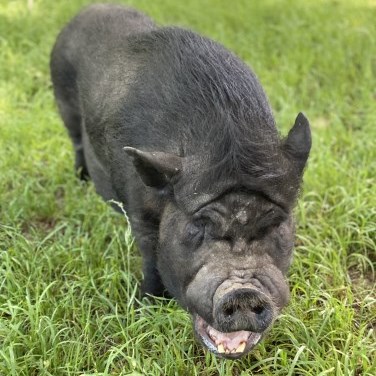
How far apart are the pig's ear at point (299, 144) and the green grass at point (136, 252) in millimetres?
946

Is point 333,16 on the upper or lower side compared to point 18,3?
upper

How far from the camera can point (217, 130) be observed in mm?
2975

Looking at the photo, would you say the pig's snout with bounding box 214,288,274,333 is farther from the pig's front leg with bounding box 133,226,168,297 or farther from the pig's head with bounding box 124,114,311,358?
the pig's front leg with bounding box 133,226,168,297

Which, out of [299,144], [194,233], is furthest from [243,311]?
[299,144]

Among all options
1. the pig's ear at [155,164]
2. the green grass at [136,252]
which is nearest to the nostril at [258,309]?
the green grass at [136,252]

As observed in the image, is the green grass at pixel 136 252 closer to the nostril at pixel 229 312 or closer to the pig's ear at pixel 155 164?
the nostril at pixel 229 312

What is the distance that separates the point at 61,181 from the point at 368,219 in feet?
7.90

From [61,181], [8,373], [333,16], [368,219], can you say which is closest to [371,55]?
[333,16]

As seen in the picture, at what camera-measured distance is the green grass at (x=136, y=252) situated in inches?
130

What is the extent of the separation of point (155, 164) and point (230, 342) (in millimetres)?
881

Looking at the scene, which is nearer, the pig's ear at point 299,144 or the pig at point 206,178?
the pig at point 206,178

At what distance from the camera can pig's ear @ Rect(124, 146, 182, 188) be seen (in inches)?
113

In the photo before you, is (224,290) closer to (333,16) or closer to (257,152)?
(257,152)

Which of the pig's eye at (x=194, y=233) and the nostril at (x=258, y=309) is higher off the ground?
the pig's eye at (x=194, y=233)
